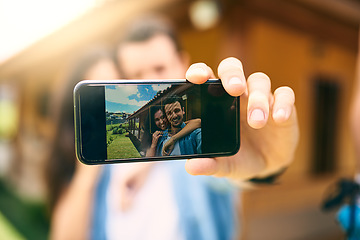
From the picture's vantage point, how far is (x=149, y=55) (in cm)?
85

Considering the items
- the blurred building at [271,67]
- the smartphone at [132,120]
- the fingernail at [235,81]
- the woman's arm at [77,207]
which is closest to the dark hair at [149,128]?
the smartphone at [132,120]

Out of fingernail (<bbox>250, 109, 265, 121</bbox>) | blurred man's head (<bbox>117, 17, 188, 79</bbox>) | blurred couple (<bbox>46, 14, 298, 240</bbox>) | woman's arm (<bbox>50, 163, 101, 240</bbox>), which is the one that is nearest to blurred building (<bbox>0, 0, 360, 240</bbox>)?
blurred man's head (<bbox>117, 17, 188, 79</bbox>)

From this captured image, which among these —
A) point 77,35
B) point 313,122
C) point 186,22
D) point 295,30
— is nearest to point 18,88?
point 77,35

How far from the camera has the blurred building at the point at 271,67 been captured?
2.03 meters

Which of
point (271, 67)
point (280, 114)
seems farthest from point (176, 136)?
point (271, 67)

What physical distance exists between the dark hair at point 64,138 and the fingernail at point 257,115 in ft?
1.88

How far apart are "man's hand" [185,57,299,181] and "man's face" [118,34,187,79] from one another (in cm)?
40

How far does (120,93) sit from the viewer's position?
358mm

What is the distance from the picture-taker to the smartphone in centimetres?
36

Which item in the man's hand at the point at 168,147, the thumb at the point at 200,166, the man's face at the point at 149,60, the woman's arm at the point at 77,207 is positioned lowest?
the woman's arm at the point at 77,207

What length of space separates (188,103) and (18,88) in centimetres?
480

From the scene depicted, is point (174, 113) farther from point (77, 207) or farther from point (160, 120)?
point (77, 207)

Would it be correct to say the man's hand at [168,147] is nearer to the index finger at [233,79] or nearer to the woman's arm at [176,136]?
the woman's arm at [176,136]

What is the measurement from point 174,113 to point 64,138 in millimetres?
605
